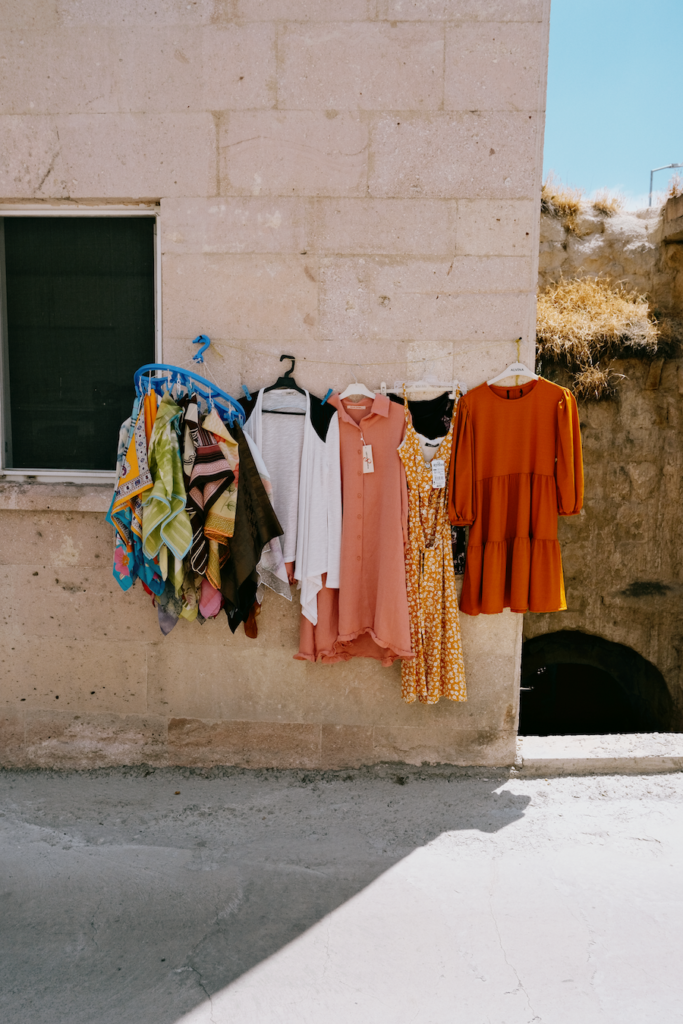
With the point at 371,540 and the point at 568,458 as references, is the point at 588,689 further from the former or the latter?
the point at 371,540

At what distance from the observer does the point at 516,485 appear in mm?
3537

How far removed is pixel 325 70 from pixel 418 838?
3.66 meters

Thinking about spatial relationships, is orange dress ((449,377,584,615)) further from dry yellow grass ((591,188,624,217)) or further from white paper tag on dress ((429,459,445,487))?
dry yellow grass ((591,188,624,217))

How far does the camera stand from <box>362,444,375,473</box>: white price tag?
11.3 ft

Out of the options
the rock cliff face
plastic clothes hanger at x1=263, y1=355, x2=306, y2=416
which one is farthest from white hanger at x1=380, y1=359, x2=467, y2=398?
the rock cliff face

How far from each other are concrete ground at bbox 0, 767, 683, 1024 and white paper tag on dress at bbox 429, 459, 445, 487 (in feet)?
5.08

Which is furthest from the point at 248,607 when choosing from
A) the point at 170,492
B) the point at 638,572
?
the point at 638,572

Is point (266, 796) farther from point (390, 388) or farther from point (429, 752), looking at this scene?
point (390, 388)

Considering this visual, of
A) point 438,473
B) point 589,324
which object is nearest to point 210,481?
point 438,473

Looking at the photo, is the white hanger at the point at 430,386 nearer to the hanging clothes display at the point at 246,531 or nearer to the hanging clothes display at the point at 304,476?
the hanging clothes display at the point at 304,476

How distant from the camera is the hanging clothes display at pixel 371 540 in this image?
134 inches

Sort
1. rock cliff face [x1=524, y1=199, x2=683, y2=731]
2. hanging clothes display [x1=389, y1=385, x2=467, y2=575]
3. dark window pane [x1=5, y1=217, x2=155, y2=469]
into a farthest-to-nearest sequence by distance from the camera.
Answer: rock cliff face [x1=524, y1=199, x2=683, y2=731]
dark window pane [x1=5, y1=217, x2=155, y2=469]
hanging clothes display [x1=389, y1=385, x2=467, y2=575]

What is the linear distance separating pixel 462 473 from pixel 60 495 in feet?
6.77

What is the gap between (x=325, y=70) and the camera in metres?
3.41
